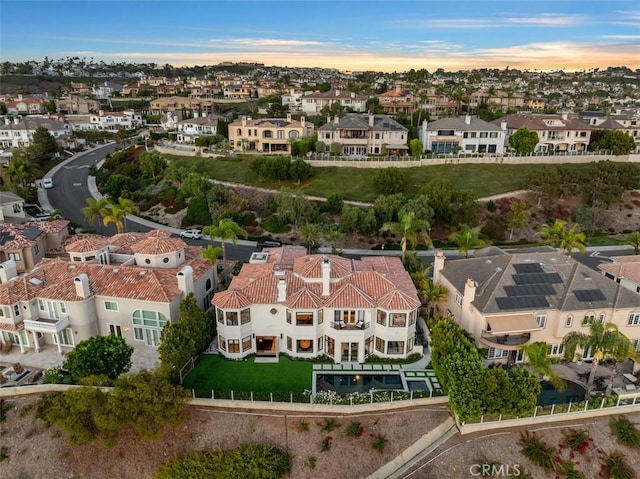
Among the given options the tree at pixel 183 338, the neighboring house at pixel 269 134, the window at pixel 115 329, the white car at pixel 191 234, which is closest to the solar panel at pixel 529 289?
the tree at pixel 183 338

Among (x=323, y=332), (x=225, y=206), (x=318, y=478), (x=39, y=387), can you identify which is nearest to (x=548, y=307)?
(x=323, y=332)

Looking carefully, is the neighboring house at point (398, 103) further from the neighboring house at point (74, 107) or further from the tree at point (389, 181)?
the neighboring house at point (74, 107)

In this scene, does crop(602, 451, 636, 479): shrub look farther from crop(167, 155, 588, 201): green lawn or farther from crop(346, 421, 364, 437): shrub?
crop(167, 155, 588, 201): green lawn

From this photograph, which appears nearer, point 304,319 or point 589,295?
point 304,319

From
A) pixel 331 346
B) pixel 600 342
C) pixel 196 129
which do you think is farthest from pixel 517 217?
pixel 196 129

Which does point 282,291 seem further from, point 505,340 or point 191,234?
point 191,234

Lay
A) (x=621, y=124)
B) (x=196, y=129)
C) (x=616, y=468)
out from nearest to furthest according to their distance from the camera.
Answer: (x=616, y=468) < (x=621, y=124) < (x=196, y=129)
